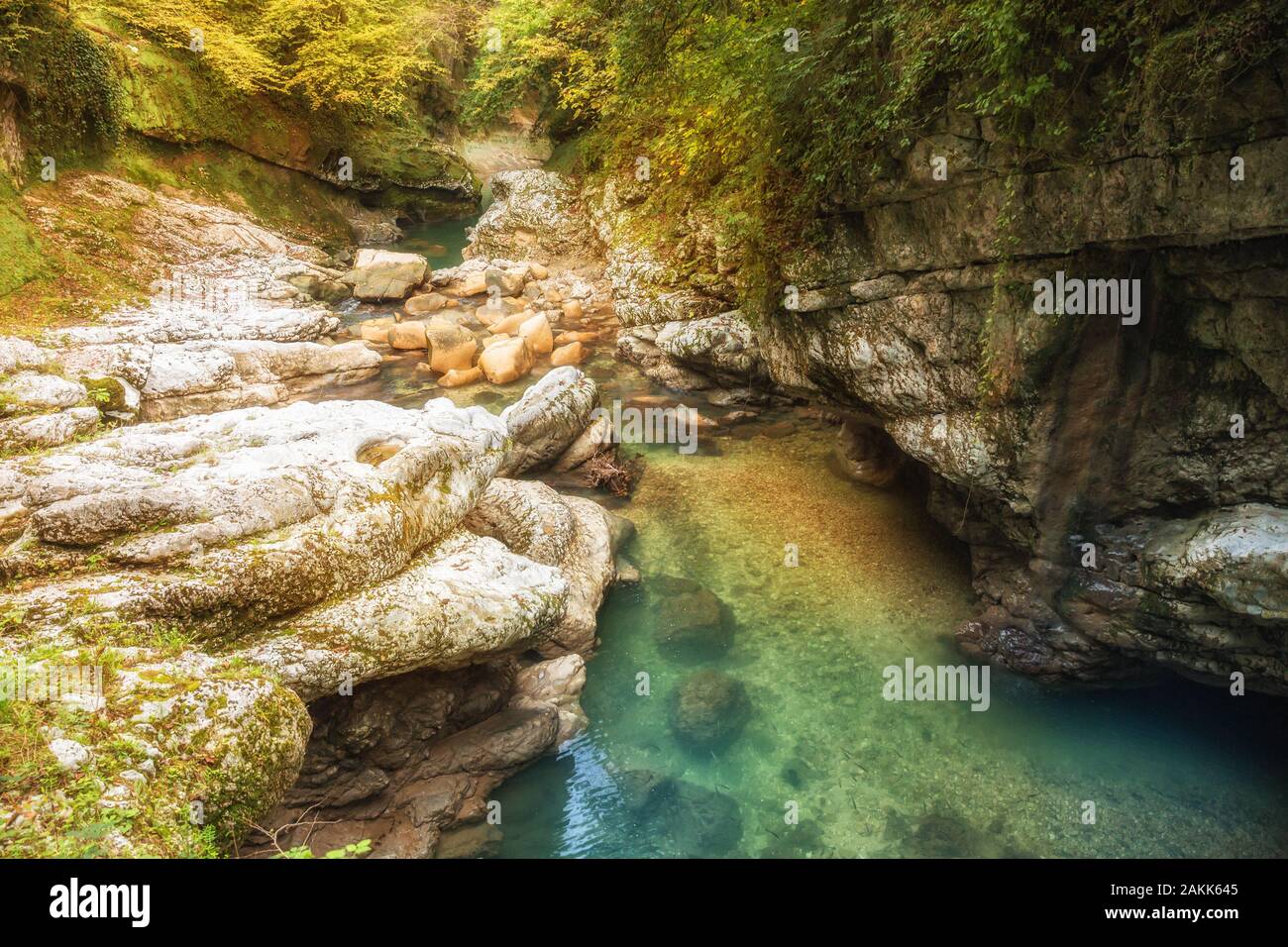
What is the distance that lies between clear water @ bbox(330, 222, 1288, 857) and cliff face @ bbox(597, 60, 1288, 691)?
33.9 inches

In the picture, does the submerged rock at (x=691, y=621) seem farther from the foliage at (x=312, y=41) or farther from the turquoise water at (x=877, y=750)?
the foliage at (x=312, y=41)

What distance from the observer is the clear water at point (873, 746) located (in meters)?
6.95

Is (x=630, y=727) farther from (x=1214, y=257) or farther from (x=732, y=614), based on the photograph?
(x=1214, y=257)

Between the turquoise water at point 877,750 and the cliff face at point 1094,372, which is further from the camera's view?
the turquoise water at point 877,750

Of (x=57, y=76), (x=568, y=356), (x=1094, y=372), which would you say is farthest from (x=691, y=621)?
(x=57, y=76)

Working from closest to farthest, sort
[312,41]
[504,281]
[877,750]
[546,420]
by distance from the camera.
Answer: [877,750], [546,420], [504,281], [312,41]

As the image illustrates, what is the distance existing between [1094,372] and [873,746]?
4.83m

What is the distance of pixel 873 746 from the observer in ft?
25.8

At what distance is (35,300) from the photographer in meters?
14.1

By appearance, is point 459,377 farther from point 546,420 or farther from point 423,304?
point 423,304

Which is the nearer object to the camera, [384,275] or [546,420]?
[546,420]

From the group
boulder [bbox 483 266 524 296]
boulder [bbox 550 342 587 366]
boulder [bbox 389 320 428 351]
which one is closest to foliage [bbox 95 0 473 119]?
boulder [bbox 483 266 524 296]

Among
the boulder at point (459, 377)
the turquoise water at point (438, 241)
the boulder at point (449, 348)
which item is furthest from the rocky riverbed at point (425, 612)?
the turquoise water at point (438, 241)

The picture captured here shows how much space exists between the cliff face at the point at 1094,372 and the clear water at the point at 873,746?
33.9 inches
